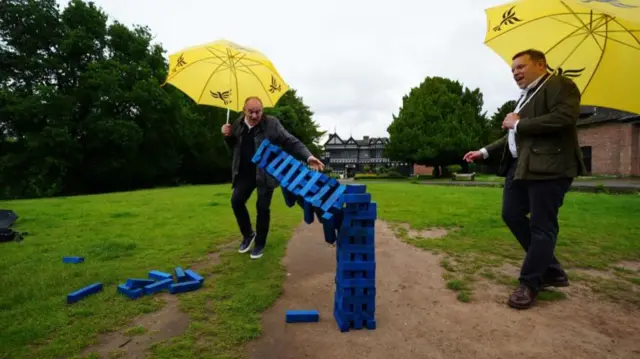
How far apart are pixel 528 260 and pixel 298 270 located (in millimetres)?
2768

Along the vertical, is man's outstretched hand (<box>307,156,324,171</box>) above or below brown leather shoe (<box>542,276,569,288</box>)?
above

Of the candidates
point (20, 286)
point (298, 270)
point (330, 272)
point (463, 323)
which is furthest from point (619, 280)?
point (20, 286)

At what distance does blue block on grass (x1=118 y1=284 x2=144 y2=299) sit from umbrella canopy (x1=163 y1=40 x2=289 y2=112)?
2.99 m

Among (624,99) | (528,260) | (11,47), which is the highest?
(11,47)

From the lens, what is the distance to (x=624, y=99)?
3559mm

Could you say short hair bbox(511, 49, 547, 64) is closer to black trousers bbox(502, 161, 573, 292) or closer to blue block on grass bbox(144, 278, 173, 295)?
black trousers bbox(502, 161, 573, 292)

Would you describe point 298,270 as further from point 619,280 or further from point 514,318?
point 619,280

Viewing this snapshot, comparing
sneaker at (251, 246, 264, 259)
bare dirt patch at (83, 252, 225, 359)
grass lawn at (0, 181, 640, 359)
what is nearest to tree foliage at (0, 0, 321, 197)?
grass lawn at (0, 181, 640, 359)

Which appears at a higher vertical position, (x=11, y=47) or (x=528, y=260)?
(x=11, y=47)

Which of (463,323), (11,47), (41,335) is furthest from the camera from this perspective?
(11,47)

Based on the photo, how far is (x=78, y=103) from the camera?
99.9 ft

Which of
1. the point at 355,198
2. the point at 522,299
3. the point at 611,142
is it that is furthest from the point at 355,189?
the point at 611,142

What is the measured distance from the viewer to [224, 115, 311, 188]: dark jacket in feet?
16.4

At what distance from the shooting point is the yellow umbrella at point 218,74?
5.65 m
